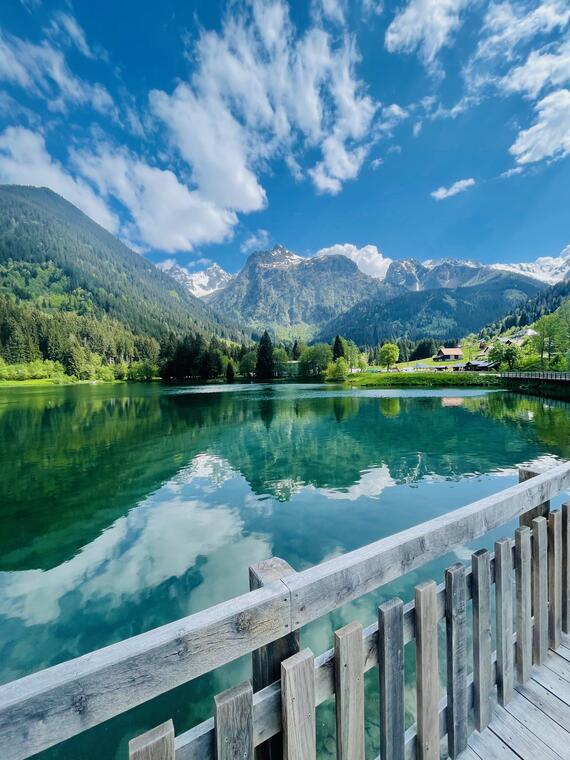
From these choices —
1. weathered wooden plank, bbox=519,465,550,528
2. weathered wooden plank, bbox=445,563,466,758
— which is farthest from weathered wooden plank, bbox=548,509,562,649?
weathered wooden plank, bbox=445,563,466,758

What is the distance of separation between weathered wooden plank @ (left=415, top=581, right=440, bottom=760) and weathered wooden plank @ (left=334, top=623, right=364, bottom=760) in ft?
1.80

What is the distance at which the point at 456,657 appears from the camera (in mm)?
2629

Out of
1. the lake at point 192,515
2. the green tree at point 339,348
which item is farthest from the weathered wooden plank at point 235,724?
the green tree at point 339,348

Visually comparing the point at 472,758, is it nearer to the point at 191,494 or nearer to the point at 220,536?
the point at 220,536

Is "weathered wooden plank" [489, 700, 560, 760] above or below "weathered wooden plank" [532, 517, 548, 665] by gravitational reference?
below

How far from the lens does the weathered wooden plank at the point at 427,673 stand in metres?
2.38

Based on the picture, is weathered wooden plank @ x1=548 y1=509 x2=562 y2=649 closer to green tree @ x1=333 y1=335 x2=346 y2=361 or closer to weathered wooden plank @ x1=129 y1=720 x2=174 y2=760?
weathered wooden plank @ x1=129 y1=720 x2=174 y2=760

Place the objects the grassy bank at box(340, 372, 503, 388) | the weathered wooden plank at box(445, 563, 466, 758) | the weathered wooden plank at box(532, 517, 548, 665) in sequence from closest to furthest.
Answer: the weathered wooden plank at box(445, 563, 466, 758) < the weathered wooden plank at box(532, 517, 548, 665) < the grassy bank at box(340, 372, 503, 388)

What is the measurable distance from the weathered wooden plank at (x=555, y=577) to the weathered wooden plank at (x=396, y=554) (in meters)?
0.29

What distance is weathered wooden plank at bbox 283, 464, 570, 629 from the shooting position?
78.8 inches

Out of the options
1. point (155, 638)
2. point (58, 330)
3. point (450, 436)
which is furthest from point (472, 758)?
point (58, 330)

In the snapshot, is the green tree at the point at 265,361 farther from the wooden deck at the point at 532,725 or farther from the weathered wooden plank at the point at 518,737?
the weathered wooden plank at the point at 518,737

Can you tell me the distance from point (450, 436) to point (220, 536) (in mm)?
19290

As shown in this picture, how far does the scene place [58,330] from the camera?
144 metres
